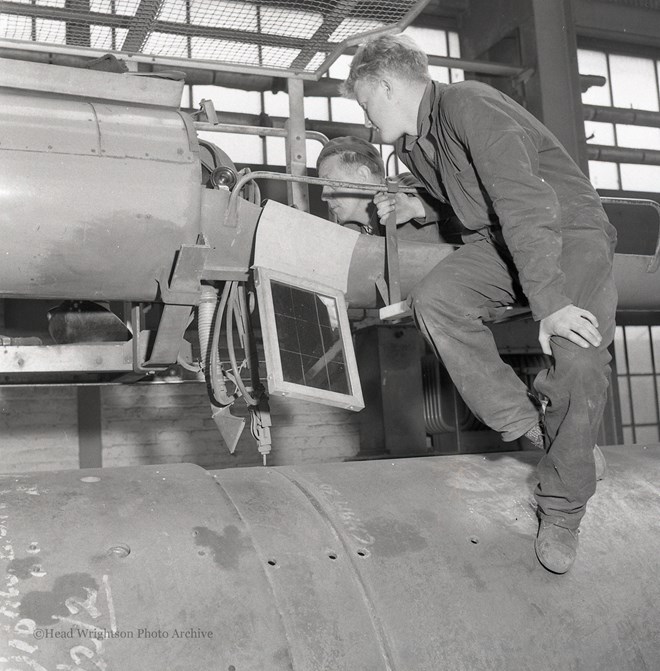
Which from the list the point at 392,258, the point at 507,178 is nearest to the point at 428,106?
the point at 507,178

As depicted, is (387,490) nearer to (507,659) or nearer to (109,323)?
(507,659)

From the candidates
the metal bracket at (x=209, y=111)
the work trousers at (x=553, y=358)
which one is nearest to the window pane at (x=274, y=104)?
the metal bracket at (x=209, y=111)

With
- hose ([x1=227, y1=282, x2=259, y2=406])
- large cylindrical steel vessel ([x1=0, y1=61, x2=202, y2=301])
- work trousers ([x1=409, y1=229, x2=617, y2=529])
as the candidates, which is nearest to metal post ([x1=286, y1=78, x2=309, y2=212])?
hose ([x1=227, y1=282, x2=259, y2=406])

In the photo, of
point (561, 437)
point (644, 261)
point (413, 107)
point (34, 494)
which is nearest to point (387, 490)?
point (561, 437)

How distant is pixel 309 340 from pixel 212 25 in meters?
1.34

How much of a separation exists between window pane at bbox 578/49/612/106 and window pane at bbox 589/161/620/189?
0.77 m

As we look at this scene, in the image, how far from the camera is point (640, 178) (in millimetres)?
10633

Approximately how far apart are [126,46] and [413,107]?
1.22 metres

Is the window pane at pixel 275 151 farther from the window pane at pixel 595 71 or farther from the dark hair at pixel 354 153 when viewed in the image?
the dark hair at pixel 354 153

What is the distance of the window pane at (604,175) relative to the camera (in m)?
10.3

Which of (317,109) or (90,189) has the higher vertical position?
(317,109)

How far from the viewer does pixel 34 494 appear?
2035 millimetres

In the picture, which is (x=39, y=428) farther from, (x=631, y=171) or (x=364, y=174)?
(x=631, y=171)

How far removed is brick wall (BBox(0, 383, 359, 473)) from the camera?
24.7 ft
